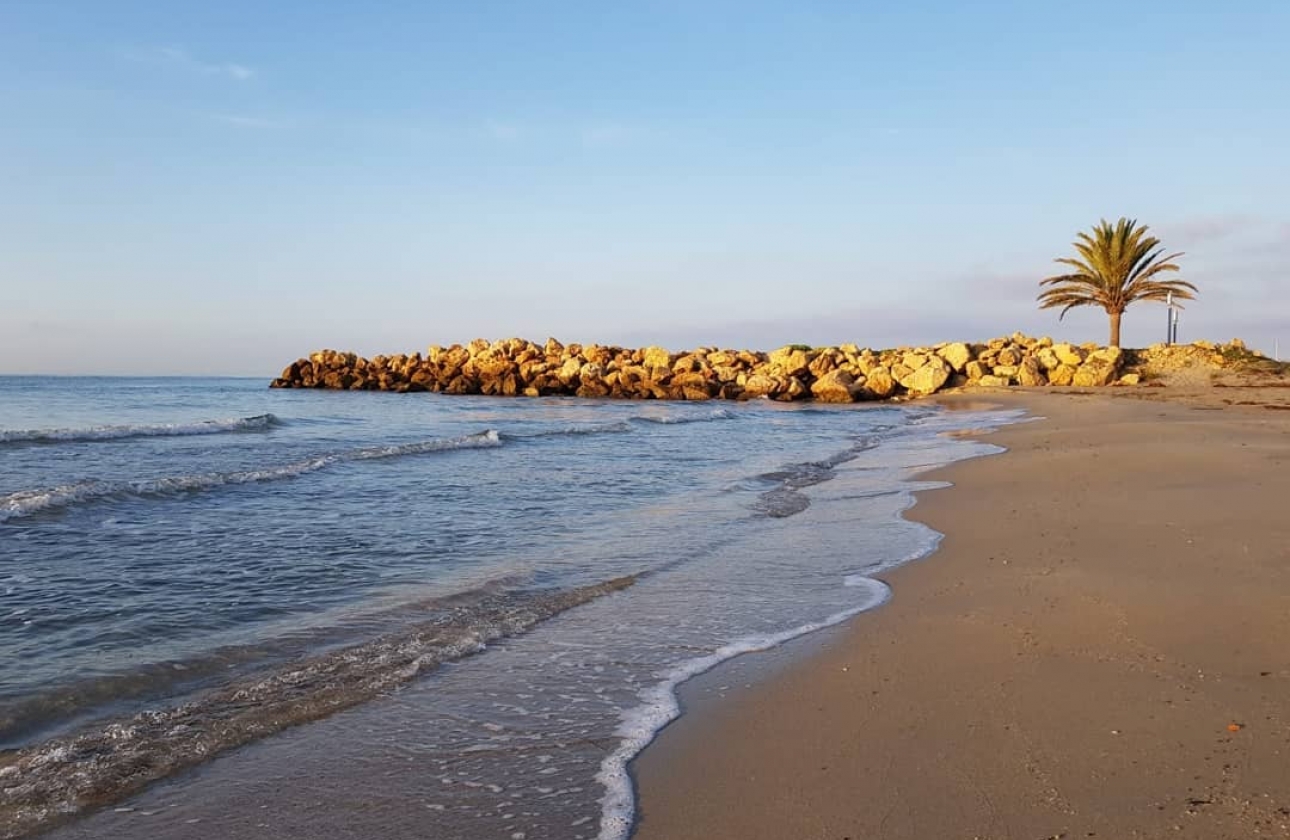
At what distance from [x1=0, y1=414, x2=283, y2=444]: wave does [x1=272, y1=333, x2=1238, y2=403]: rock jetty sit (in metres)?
21.0

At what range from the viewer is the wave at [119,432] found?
18031 mm

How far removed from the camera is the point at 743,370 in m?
44.4

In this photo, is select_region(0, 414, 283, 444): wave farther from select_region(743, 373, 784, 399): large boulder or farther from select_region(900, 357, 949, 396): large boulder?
select_region(900, 357, 949, 396): large boulder

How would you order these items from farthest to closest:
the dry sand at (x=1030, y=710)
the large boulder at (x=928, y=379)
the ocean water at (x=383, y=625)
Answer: the large boulder at (x=928, y=379), the ocean water at (x=383, y=625), the dry sand at (x=1030, y=710)

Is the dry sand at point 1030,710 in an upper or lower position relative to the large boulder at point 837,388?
lower

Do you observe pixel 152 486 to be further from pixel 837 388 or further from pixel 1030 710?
pixel 837 388

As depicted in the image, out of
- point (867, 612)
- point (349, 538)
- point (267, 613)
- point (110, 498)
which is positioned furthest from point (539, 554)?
point (110, 498)

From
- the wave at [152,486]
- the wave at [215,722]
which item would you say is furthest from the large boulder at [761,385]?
the wave at [215,722]

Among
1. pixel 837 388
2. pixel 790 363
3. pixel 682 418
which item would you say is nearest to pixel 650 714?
pixel 682 418

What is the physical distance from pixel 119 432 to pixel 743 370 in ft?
99.2

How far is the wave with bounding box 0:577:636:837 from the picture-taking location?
3105 mm

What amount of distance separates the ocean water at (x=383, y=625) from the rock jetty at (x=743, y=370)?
85.5 feet

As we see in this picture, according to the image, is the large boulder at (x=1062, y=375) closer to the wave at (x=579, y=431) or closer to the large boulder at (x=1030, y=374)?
the large boulder at (x=1030, y=374)

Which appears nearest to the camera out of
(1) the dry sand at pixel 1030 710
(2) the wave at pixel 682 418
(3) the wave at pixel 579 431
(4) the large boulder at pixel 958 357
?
(1) the dry sand at pixel 1030 710
